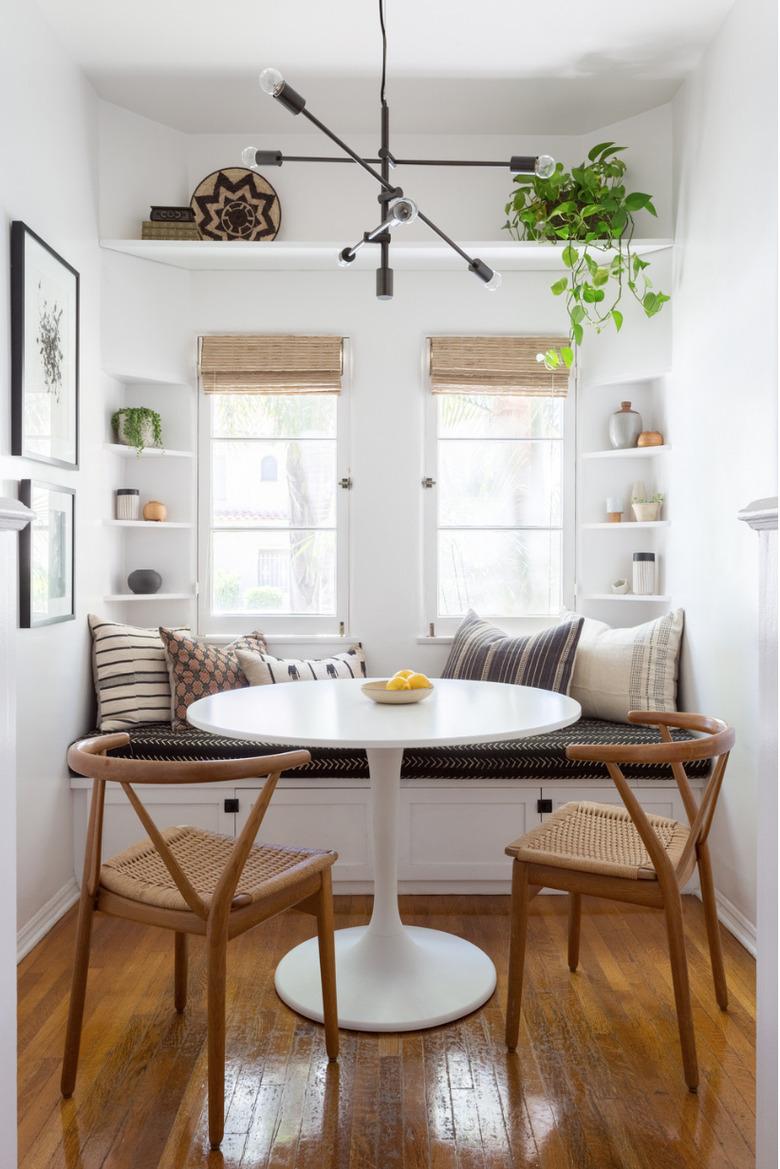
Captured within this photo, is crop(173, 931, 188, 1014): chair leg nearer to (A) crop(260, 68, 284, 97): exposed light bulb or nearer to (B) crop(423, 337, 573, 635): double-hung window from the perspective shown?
(B) crop(423, 337, 573, 635): double-hung window

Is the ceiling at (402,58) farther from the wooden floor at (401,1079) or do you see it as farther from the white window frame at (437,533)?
the wooden floor at (401,1079)

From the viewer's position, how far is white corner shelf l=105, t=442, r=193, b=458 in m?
3.51

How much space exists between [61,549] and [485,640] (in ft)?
5.38

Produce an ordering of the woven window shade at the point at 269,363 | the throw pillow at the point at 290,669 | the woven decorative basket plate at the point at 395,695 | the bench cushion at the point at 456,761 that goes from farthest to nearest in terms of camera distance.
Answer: the woven window shade at the point at 269,363 < the throw pillow at the point at 290,669 < the bench cushion at the point at 456,761 < the woven decorative basket plate at the point at 395,695

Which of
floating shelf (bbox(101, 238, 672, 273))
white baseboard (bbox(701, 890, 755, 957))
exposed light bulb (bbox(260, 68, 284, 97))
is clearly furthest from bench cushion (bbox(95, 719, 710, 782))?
exposed light bulb (bbox(260, 68, 284, 97))

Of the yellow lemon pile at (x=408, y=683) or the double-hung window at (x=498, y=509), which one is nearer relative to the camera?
Answer: the yellow lemon pile at (x=408, y=683)

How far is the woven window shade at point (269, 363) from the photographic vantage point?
12.3 feet

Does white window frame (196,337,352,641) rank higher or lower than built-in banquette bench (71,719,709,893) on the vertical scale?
higher

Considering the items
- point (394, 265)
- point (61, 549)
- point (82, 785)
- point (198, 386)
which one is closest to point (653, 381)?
point (394, 265)

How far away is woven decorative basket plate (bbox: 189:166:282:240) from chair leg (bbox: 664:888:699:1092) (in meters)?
2.95

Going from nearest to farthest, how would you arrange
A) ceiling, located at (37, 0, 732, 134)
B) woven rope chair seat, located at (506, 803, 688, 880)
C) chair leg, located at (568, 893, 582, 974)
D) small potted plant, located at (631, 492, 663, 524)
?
1. woven rope chair seat, located at (506, 803, 688, 880)
2. chair leg, located at (568, 893, 582, 974)
3. ceiling, located at (37, 0, 732, 134)
4. small potted plant, located at (631, 492, 663, 524)

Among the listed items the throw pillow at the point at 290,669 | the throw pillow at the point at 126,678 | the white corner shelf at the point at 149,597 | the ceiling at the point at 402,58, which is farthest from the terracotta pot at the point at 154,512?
the ceiling at the point at 402,58

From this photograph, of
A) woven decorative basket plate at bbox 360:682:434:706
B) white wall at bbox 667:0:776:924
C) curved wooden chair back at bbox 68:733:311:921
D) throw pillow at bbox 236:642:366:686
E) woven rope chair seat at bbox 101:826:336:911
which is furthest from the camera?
throw pillow at bbox 236:642:366:686

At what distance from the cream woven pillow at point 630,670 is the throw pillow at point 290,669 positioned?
930 millimetres
